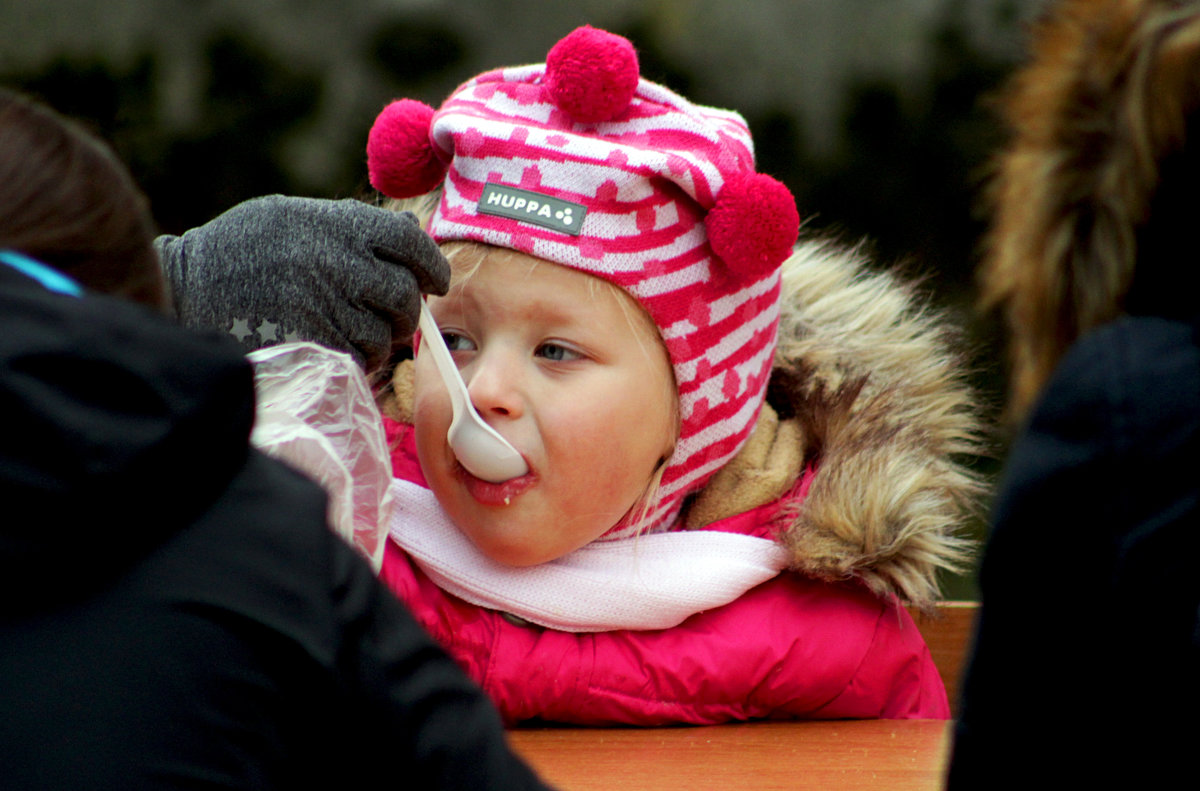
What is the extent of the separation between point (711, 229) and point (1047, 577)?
0.60 metres

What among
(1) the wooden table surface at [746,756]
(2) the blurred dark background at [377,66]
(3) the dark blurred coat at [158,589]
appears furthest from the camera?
(2) the blurred dark background at [377,66]

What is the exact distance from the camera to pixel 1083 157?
0.55 m

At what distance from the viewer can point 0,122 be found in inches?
22.8

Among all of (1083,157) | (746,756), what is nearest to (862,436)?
(746,756)

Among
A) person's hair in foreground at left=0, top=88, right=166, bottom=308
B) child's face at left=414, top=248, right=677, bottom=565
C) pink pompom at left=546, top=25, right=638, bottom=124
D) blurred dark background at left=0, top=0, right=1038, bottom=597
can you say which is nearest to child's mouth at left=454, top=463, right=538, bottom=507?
child's face at left=414, top=248, right=677, bottom=565

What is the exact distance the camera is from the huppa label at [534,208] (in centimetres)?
107

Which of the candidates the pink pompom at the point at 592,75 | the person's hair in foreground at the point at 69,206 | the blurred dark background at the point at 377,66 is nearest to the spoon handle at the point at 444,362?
the pink pompom at the point at 592,75

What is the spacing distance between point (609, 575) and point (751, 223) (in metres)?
0.34

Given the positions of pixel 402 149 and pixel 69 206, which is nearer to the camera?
pixel 69 206

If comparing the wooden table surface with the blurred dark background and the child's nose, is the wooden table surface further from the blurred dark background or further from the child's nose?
the blurred dark background

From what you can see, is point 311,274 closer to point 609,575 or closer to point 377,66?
point 609,575

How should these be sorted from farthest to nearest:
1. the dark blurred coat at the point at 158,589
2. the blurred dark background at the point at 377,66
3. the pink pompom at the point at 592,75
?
the blurred dark background at the point at 377,66
the pink pompom at the point at 592,75
the dark blurred coat at the point at 158,589

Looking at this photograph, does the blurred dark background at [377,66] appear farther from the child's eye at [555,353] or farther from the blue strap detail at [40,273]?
the blue strap detail at [40,273]

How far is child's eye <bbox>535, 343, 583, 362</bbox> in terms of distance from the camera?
3.60 ft
